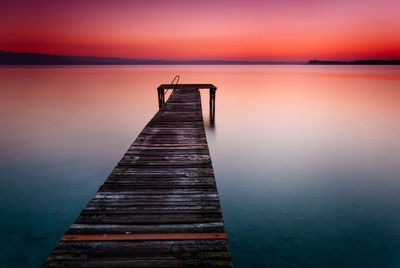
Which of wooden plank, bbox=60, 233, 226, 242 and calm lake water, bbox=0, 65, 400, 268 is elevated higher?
wooden plank, bbox=60, 233, 226, 242

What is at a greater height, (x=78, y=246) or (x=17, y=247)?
(x=78, y=246)

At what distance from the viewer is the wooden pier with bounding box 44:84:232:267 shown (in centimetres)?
242

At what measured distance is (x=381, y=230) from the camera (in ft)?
18.3

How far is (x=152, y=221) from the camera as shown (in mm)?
2986

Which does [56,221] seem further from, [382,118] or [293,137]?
[382,118]

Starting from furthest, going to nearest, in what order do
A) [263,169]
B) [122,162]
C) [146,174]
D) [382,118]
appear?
[382,118]
[263,169]
[122,162]
[146,174]

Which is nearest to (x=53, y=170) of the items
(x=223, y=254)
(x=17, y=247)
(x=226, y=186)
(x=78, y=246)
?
(x=17, y=247)

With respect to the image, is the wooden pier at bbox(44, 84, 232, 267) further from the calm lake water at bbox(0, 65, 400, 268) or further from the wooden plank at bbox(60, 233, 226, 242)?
the calm lake water at bbox(0, 65, 400, 268)

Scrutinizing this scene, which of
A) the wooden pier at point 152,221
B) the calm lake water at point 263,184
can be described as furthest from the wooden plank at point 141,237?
the calm lake water at point 263,184

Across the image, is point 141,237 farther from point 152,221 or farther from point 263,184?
point 263,184

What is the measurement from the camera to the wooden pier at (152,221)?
2.42 metres

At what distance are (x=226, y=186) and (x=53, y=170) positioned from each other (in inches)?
243

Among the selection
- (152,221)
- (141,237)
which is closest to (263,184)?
(152,221)

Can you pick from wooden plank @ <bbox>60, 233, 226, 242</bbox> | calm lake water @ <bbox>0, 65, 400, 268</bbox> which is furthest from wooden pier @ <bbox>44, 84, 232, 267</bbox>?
calm lake water @ <bbox>0, 65, 400, 268</bbox>
